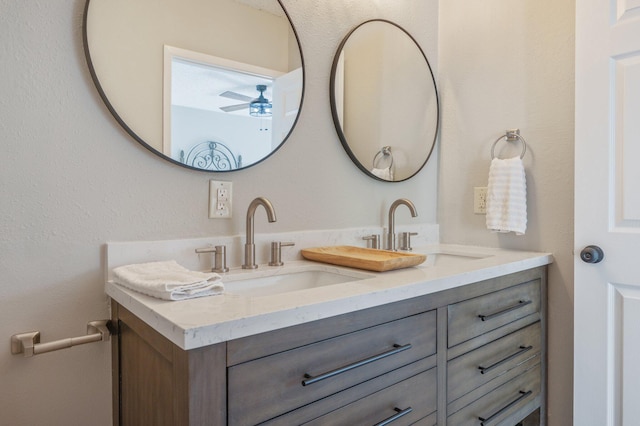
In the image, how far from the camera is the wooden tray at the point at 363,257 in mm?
1225

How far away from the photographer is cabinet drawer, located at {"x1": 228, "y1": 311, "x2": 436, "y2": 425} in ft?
2.53

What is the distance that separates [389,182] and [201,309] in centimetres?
117

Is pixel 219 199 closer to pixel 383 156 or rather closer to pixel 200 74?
pixel 200 74

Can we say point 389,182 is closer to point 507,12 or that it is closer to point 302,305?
point 507,12

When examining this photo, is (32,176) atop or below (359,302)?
atop

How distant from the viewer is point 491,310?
1320 millimetres

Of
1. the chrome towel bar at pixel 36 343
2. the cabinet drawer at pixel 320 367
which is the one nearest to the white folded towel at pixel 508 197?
the cabinet drawer at pixel 320 367

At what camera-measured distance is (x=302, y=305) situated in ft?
2.73

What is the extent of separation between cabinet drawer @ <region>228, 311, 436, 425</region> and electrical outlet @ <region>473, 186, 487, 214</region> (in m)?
0.90

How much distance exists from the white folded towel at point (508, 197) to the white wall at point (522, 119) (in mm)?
72

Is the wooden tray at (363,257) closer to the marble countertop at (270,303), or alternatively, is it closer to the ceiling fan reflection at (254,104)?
the marble countertop at (270,303)

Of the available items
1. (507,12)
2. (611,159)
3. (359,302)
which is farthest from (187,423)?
(507,12)

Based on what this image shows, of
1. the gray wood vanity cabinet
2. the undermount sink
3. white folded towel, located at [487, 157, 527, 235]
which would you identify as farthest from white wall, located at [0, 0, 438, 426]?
white folded towel, located at [487, 157, 527, 235]

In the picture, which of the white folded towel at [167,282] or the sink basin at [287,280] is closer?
the white folded towel at [167,282]
